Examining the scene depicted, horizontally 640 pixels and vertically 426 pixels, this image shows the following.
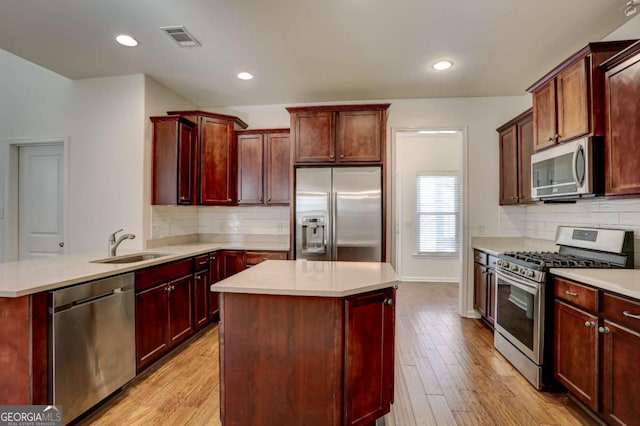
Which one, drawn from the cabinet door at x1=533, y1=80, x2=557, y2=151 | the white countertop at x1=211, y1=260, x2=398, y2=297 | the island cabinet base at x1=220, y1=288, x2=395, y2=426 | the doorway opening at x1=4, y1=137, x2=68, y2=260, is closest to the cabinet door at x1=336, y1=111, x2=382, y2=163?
the cabinet door at x1=533, y1=80, x2=557, y2=151

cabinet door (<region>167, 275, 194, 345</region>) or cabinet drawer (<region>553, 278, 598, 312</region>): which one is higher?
cabinet drawer (<region>553, 278, 598, 312</region>)

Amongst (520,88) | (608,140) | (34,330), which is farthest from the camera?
(520,88)

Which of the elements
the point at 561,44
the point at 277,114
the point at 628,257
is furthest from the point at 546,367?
the point at 277,114

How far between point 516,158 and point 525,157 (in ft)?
0.60

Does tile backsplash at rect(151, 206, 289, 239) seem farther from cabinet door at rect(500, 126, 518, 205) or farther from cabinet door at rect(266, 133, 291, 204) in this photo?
cabinet door at rect(500, 126, 518, 205)

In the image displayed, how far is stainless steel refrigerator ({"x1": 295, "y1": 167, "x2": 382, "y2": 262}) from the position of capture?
355 cm

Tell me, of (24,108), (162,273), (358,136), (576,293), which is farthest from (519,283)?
(24,108)

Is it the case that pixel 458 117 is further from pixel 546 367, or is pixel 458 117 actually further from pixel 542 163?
pixel 546 367

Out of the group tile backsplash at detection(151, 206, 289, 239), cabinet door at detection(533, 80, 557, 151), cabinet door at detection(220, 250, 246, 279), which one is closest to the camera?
cabinet door at detection(533, 80, 557, 151)

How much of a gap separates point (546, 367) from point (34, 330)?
337 centimetres

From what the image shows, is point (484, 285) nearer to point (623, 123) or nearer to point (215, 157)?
point (623, 123)

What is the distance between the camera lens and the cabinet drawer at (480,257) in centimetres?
362

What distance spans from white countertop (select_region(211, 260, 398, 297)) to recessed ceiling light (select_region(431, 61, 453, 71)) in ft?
7.00

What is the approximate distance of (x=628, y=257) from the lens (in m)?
2.26
